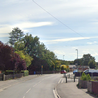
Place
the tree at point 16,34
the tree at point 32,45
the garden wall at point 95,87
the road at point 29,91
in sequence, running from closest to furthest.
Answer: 1. the garden wall at point 95,87
2. the road at point 29,91
3. the tree at point 32,45
4. the tree at point 16,34

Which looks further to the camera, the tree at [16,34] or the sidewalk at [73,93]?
the tree at [16,34]

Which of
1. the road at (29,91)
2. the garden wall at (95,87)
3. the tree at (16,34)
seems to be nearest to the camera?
the garden wall at (95,87)

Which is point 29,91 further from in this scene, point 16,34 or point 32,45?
point 16,34

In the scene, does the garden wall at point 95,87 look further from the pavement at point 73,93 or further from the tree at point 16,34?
the tree at point 16,34

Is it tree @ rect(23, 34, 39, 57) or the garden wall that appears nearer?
the garden wall

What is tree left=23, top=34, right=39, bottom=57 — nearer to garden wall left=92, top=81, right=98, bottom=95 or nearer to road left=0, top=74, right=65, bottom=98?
road left=0, top=74, right=65, bottom=98

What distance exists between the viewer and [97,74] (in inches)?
1871

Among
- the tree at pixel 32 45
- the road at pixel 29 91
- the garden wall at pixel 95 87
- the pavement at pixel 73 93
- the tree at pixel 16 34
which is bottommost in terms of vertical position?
the road at pixel 29 91

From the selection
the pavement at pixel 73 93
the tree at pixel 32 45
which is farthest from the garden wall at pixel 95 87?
the tree at pixel 32 45

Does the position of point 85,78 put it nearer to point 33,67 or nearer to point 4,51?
point 4,51

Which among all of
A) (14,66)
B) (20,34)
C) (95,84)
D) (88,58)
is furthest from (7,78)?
(88,58)

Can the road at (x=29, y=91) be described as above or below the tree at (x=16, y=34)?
below

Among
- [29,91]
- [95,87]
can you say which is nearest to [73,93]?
[95,87]

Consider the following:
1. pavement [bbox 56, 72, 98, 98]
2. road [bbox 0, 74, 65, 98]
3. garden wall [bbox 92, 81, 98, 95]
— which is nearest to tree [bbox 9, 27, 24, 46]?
road [bbox 0, 74, 65, 98]
